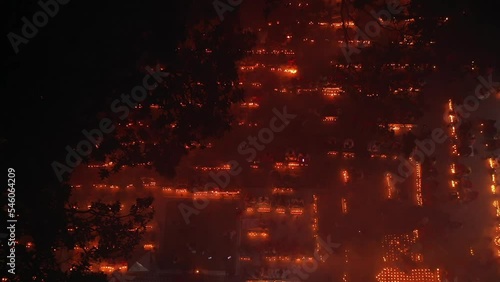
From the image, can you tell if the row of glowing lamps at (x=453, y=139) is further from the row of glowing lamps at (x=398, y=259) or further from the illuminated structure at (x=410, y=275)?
the illuminated structure at (x=410, y=275)

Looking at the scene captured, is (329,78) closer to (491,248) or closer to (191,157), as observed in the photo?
(191,157)

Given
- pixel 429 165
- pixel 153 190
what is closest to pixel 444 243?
pixel 429 165
